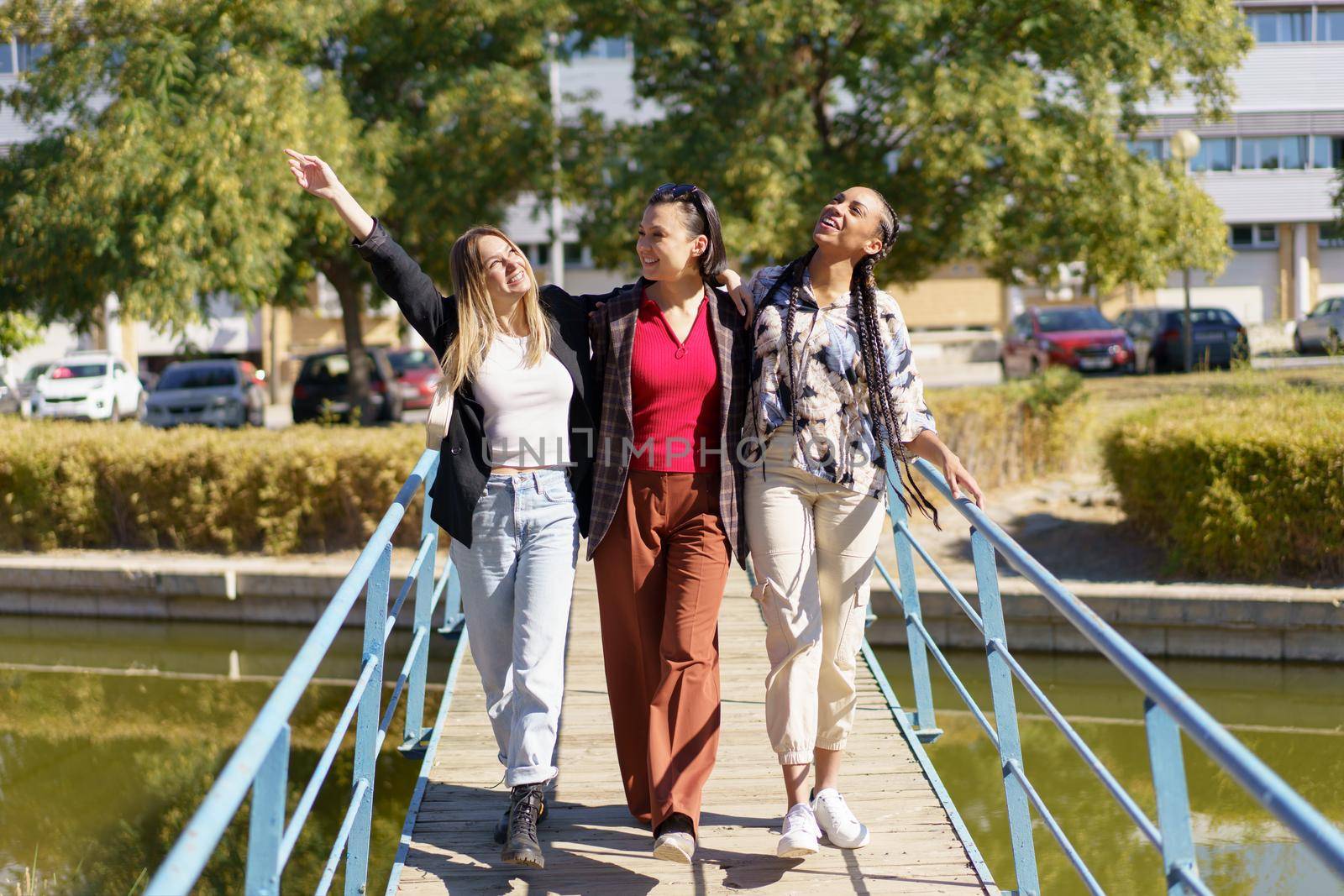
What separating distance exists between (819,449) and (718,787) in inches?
54.8

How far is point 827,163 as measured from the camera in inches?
538

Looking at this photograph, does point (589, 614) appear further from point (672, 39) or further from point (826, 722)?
point (672, 39)

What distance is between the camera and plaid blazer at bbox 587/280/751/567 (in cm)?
365

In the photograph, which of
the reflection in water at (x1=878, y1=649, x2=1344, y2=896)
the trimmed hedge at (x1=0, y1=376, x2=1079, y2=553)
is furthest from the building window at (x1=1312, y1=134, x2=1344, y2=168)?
the reflection in water at (x1=878, y1=649, x2=1344, y2=896)

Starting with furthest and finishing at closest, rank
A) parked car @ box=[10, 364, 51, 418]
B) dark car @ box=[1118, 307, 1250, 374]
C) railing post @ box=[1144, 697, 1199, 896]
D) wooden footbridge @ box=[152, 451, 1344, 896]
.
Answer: parked car @ box=[10, 364, 51, 418] → dark car @ box=[1118, 307, 1250, 374] → railing post @ box=[1144, 697, 1199, 896] → wooden footbridge @ box=[152, 451, 1344, 896]

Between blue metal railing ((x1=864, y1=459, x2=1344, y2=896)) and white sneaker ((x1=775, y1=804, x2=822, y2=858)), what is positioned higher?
blue metal railing ((x1=864, y1=459, x2=1344, y2=896))

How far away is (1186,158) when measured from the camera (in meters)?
16.7

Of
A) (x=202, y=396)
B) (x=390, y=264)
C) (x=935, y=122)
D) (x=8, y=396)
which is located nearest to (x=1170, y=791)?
(x=390, y=264)

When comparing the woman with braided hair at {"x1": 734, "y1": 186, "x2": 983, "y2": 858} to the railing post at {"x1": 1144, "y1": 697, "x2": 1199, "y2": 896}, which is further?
the woman with braided hair at {"x1": 734, "y1": 186, "x2": 983, "y2": 858}

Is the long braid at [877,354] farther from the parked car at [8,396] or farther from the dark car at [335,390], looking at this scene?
the parked car at [8,396]

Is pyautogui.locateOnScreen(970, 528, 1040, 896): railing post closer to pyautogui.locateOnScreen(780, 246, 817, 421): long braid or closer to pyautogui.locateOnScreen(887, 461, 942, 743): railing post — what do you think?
pyautogui.locateOnScreen(780, 246, 817, 421): long braid

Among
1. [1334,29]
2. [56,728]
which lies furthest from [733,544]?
[1334,29]

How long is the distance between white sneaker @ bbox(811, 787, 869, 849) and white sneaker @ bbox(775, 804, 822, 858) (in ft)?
0.43

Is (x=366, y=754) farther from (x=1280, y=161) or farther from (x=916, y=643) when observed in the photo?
(x=1280, y=161)
